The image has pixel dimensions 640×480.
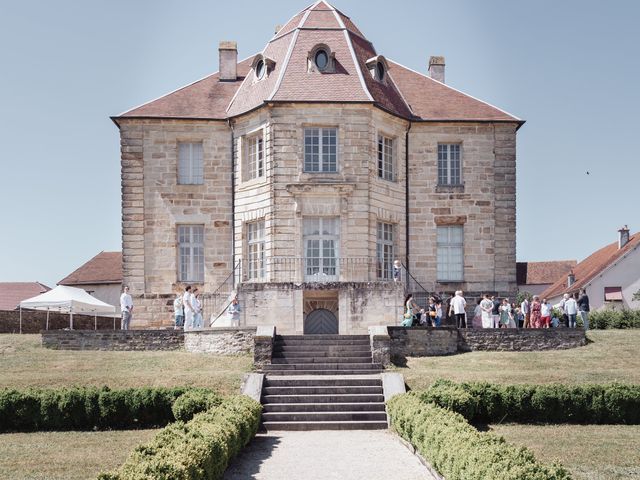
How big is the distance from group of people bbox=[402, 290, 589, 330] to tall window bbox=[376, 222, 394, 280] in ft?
5.27

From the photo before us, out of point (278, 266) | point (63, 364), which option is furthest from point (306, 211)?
point (63, 364)

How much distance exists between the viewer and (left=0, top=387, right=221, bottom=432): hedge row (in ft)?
62.8

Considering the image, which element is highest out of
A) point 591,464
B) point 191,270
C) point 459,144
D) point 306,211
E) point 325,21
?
point 325,21

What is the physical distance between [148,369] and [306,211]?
898 cm

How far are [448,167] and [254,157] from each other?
7575 mm

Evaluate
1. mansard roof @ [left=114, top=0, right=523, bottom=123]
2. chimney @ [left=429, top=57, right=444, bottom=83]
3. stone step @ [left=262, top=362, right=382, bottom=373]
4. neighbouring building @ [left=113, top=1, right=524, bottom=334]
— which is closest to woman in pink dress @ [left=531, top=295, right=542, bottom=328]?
neighbouring building @ [left=113, top=1, right=524, bottom=334]

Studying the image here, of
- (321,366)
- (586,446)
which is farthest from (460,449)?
(321,366)

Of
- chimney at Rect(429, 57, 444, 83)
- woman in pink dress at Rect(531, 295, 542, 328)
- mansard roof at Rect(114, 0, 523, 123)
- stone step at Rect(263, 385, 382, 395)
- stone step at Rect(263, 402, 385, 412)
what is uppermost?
chimney at Rect(429, 57, 444, 83)

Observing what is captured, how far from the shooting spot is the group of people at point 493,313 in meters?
28.8

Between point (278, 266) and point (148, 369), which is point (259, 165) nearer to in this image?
point (278, 266)

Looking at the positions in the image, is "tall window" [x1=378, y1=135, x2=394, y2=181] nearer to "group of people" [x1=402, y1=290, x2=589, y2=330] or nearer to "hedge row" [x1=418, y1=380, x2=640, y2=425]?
"group of people" [x1=402, y1=290, x2=589, y2=330]

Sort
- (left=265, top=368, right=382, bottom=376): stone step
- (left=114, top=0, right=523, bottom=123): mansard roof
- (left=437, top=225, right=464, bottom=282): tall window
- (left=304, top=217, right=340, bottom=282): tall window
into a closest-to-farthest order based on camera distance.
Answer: (left=265, top=368, right=382, bottom=376): stone step
(left=304, top=217, right=340, bottom=282): tall window
(left=114, top=0, right=523, bottom=123): mansard roof
(left=437, top=225, right=464, bottom=282): tall window

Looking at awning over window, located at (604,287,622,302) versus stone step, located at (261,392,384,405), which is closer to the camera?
stone step, located at (261,392,384,405)

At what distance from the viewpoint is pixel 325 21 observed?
3416 centimetres
